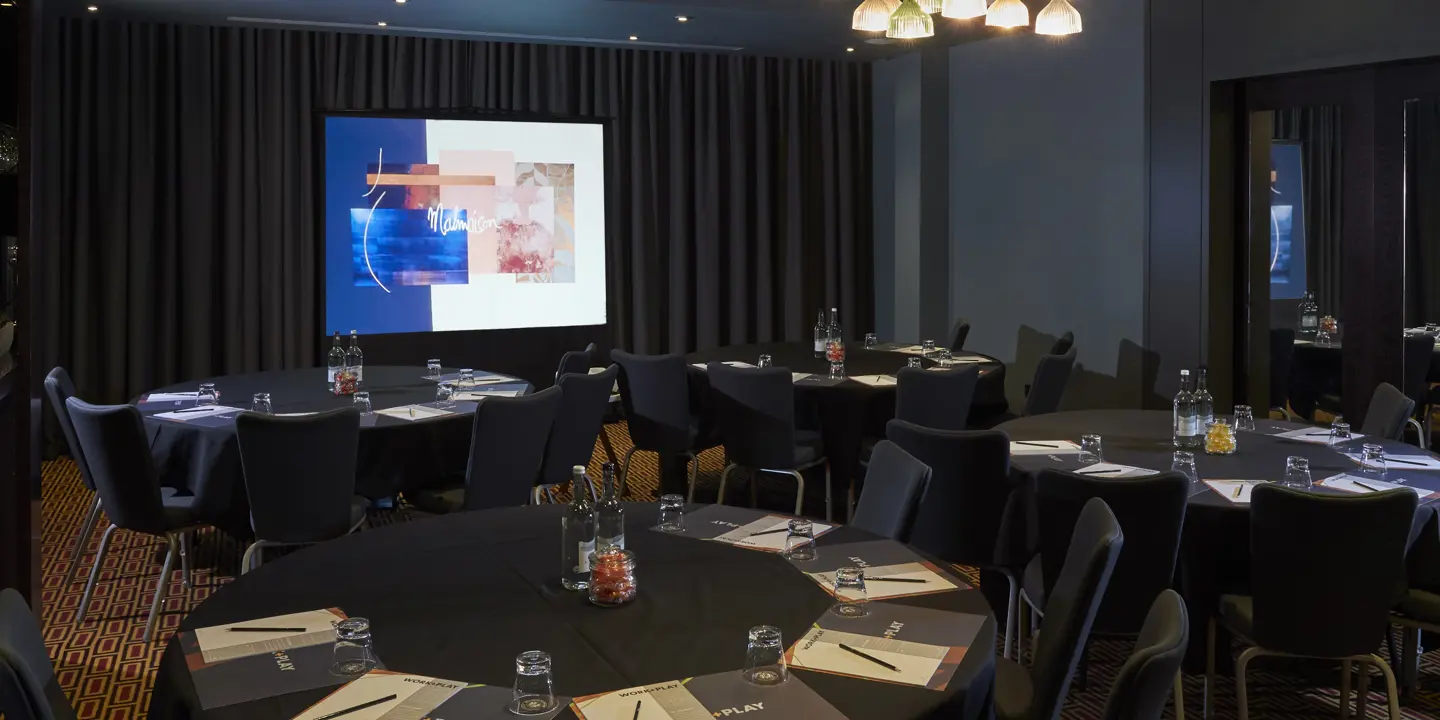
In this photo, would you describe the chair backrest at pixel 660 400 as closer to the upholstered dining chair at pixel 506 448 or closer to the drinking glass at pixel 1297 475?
the upholstered dining chair at pixel 506 448

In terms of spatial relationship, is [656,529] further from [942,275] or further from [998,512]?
[942,275]

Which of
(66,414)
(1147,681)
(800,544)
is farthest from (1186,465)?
(66,414)

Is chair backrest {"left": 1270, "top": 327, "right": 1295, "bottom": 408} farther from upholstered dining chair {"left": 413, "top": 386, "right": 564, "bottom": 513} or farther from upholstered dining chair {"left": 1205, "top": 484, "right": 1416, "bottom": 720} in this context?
upholstered dining chair {"left": 413, "top": 386, "right": 564, "bottom": 513}

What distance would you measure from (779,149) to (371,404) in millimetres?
5079

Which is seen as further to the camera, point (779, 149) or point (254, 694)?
point (779, 149)

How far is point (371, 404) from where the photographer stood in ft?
15.7

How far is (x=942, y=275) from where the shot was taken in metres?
8.78

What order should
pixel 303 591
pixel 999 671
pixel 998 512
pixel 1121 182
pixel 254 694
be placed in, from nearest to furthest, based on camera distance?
pixel 254 694 → pixel 303 591 → pixel 999 671 → pixel 998 512 → pixel 1121 182

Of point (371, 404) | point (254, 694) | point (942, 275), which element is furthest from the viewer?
point (942, 275)

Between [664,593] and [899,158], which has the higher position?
[899,158]

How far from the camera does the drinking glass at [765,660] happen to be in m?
1.82

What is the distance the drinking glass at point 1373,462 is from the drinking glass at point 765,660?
2363mm

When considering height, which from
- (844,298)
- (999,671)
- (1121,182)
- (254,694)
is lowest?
(999,671)

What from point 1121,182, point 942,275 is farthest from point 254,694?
point 942,275
